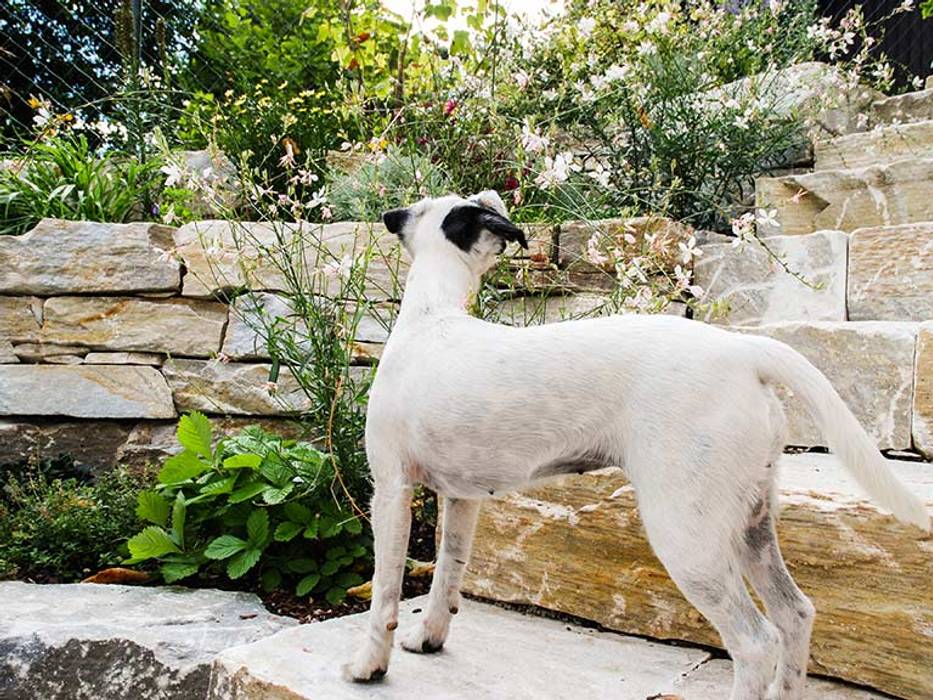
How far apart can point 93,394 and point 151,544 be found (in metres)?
1.33

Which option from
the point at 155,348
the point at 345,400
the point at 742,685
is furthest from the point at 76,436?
the point at 742,685

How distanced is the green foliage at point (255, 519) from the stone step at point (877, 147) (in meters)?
3.13

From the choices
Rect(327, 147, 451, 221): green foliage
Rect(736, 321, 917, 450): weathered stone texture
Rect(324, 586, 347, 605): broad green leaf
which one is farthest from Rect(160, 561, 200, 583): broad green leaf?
Rect(736, 321, 917, 450): weathered stone texture

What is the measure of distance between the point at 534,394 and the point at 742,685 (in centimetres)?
66

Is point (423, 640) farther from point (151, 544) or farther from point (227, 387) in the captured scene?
point (227, 387)

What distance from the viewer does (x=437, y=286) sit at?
191 cm

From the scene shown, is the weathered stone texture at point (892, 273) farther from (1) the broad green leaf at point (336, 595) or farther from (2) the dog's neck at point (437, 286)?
(1) the broad green leaf at point (336, 595)

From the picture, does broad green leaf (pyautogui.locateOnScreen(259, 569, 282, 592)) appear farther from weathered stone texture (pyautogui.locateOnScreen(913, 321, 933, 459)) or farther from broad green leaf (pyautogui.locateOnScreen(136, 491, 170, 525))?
weathered stone texture (pyautogui.locateOnScreen(913, 321, 933, 459))

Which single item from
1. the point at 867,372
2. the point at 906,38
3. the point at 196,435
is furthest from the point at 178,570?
the point at 906,38

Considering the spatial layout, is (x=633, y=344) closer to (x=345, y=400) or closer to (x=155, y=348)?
(x=345, y=400)

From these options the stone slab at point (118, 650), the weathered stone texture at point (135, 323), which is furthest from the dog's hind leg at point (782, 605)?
the weathered stone texture at point (135, 323)

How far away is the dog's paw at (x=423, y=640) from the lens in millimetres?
2146

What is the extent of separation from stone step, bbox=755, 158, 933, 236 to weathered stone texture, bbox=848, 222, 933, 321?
0.45m

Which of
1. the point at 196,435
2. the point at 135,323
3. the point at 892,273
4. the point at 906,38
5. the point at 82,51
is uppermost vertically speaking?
the point at 906,38
